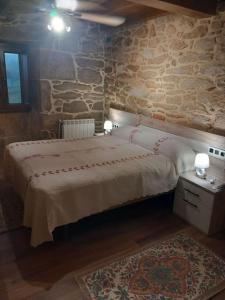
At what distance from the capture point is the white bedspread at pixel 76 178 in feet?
6.65

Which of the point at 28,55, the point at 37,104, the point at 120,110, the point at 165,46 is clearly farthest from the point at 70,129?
the point at 165,46

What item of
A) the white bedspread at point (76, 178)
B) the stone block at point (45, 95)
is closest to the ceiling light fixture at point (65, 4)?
the white bedspread at point (76, 178)

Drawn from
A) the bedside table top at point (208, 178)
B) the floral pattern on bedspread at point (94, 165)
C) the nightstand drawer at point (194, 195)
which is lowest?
the nightstand drawer at point (194, 195)

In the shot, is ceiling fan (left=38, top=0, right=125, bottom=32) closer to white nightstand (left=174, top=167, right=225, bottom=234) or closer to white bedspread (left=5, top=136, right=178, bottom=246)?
white bedspread (left=5, top=136, right=178, bottom=246)

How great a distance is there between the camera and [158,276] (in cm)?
194

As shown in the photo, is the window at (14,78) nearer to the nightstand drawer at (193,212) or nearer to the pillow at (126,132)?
the pillow at (126,132)

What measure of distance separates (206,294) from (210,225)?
2.61ft

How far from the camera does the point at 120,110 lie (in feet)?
14.6

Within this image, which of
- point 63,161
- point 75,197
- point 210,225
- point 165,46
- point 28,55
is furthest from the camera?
point 28,55

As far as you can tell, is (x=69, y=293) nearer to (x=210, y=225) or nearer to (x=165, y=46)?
(x=210, y=225)

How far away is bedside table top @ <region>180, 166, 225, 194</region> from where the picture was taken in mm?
2429

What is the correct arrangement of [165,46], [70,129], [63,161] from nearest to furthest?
[63,161]
[165,46]
[70,129]

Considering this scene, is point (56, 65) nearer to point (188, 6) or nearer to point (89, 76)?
point (89, 76)

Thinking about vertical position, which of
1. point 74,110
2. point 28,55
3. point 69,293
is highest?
point 28,55
